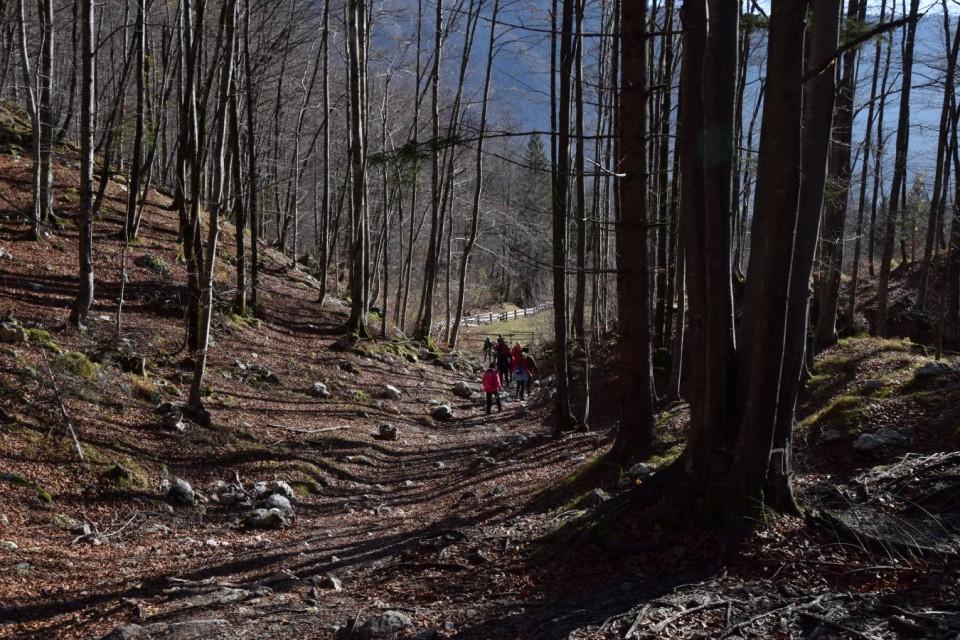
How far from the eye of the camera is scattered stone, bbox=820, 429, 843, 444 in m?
8.02

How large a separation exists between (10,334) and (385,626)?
25.4ft

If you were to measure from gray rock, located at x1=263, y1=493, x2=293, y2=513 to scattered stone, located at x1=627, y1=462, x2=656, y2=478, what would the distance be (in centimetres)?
421

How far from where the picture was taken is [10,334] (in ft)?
30.6

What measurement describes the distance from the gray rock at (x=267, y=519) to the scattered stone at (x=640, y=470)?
4045 mm

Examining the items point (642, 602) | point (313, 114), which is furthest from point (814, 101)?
point (313, 114)

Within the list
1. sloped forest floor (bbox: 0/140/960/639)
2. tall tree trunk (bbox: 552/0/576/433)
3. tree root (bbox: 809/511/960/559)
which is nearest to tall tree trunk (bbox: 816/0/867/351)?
sloped forest floor (bbox: 0/140/960/639)

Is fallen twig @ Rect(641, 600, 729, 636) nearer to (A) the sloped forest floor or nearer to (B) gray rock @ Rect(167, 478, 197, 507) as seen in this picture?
(A) the sloped forest floor

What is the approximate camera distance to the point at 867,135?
856 inches

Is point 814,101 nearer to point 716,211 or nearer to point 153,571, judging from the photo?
point 716,211

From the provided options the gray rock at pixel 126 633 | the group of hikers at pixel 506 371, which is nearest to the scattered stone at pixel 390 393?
the group of hikers at pixel 506 371

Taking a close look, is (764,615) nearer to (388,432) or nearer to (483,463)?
(483,463)

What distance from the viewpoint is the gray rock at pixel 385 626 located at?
4.45m

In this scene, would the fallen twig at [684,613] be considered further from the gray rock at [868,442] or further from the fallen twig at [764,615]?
the gray rock at [868,442]

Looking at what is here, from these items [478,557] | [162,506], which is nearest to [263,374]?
[162,506]
